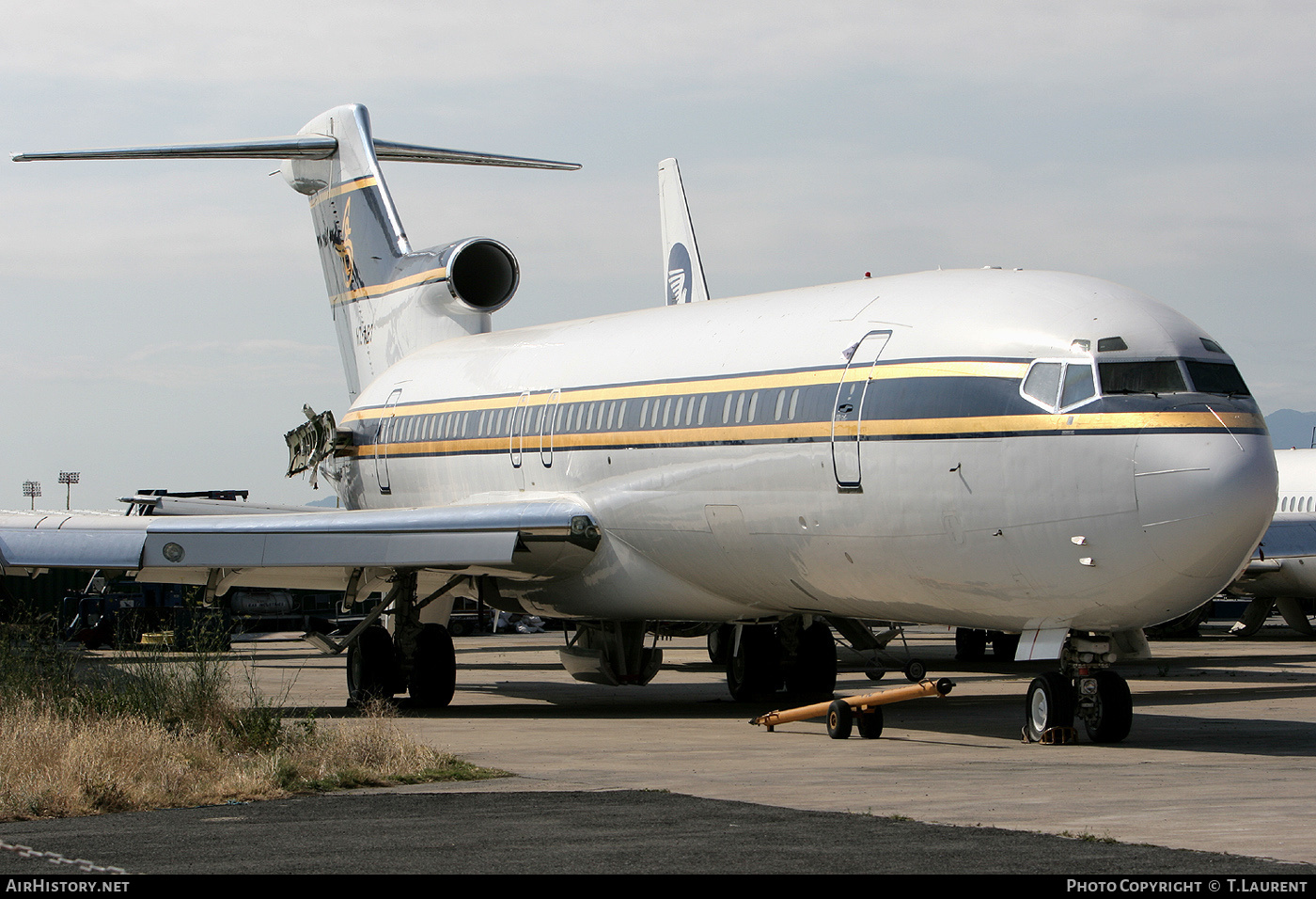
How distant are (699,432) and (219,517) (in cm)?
571

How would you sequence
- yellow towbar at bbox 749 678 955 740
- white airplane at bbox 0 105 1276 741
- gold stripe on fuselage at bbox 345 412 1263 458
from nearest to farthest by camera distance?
gold stripe on fuselage at bbox 345 412 1263 458
white airplane at bbox 0 105 1276 741
yellow towbar at bbox 749 678 955 740

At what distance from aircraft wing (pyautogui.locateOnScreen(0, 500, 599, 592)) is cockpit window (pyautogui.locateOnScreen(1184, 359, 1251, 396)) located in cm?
730

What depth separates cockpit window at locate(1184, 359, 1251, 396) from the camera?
13031 mm

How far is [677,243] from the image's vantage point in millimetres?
32906

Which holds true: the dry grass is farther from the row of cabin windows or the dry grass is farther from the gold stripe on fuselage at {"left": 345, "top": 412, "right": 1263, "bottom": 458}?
the row of cabin windows

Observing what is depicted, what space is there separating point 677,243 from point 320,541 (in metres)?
16.4

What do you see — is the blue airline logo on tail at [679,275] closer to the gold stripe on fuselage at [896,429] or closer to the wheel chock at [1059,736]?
the gold stripe on fuselage at [896,429]

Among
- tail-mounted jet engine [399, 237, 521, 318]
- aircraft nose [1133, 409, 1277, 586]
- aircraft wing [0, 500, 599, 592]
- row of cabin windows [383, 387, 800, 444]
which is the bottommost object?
aircraft wing [0, 500, 599, 592]

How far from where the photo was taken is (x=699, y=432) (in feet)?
54.5

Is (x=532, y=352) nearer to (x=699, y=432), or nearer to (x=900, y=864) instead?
(x=699, y=432)

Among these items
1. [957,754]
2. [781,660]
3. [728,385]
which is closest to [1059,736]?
[957,754]

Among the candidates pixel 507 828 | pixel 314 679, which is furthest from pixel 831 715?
pixel 314 679

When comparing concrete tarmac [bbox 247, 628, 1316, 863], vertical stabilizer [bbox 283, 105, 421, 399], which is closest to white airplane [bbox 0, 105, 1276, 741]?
concrete tarmac [bbox 247, 628, 1316, 863]

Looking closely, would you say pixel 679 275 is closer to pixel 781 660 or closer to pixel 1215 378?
pixel 781 660
